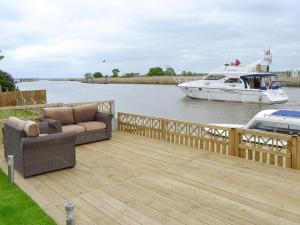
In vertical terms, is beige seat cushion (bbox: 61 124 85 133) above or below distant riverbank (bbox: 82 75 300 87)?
below

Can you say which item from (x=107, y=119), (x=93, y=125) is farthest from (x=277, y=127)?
(x=93, y=125)

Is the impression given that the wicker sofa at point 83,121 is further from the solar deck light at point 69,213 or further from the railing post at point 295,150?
the railing post at point 295,150

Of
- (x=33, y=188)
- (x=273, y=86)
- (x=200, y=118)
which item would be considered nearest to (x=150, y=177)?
(x=33, y=188)

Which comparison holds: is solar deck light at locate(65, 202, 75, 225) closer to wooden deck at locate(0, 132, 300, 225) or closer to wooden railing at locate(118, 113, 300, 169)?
wooden deck at locate(0, 132, 300, 225)

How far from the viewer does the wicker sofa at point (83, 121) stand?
639 centimetres

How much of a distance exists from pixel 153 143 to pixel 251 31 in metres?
27.4

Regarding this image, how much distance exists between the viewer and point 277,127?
25.0 ft

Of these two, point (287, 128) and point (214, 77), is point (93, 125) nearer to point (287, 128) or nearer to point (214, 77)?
point (287, 128)

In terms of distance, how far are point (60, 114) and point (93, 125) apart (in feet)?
2.61

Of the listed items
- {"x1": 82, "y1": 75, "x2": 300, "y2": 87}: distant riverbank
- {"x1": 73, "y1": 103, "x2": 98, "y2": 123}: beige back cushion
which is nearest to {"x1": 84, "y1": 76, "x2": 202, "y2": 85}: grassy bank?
{"x1": 82, "y1": 75, "x2": 300, "y2": 87}: distant riverbank

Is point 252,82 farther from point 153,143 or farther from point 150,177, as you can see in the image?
point 150,177

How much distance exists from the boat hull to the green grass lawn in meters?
24.7

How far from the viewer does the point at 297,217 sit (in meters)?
3.11

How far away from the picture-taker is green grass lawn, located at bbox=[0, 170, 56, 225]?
120 inches
